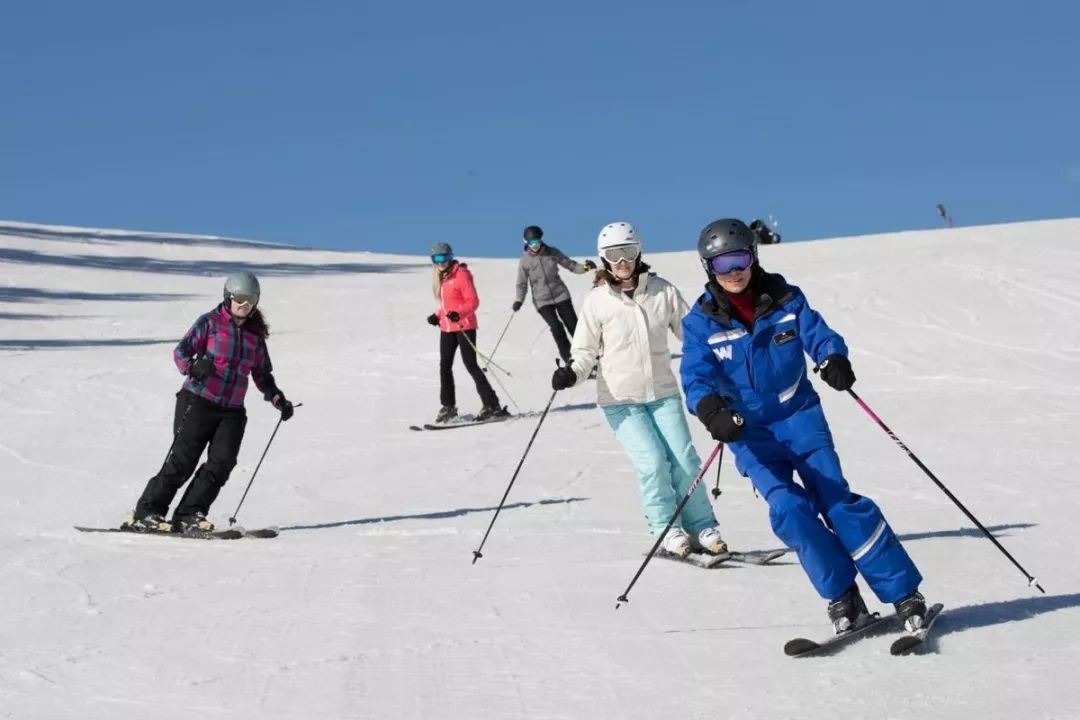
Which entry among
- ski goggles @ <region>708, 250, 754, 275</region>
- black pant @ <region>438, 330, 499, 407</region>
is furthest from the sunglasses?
black pant @ <region>438, 330, 499, 407</region>

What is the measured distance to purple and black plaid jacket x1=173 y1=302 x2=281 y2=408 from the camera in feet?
30.4

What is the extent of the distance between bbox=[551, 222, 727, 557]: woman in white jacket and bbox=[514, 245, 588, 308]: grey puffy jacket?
7.24 metres

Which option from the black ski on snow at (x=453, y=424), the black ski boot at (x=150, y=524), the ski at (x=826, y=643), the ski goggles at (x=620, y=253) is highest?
the ski goggles at (x=620, y=253)

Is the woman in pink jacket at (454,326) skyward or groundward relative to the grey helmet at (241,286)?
groundward

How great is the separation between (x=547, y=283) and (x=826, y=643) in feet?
33.8

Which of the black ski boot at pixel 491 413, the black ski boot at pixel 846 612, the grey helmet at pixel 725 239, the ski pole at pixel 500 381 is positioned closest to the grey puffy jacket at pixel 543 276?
the ski pole at pixel 500 381

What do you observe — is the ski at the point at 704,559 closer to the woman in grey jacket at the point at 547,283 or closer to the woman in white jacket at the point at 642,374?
the woman in white jacket at the point at 642,374

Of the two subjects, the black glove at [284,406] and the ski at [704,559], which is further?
the black glove at [284,406]

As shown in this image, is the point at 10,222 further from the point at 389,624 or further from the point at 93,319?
the point at 389,624

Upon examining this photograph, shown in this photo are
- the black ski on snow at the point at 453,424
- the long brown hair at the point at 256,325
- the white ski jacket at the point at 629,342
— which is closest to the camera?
the white ski jacket at the point at 629,342

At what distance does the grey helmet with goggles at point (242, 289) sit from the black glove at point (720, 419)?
179 inches

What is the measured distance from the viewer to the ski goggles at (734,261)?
546 cm

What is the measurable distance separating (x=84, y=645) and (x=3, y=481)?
6.72m

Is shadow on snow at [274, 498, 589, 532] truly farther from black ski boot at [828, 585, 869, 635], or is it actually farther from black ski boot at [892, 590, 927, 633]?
black ski boot at [892, 590, 927, 633]
